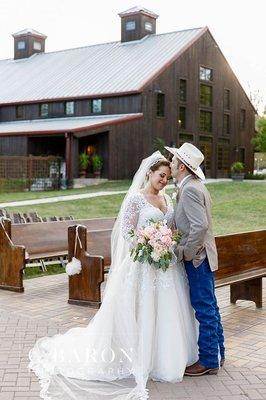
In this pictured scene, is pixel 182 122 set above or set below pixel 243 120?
below

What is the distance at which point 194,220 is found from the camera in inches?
198

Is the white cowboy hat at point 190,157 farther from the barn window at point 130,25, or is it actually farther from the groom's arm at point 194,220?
the barn window at point 130,25

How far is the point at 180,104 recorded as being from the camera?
3516 cm

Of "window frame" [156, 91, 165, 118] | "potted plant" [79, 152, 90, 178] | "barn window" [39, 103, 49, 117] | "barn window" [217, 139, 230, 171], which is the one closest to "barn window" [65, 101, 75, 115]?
"barn window" [39, 103, 49, 117]

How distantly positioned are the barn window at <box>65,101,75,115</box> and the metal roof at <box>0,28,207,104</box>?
1.95ft

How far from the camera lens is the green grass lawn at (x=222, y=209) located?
17.9 metres

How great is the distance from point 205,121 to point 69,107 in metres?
8.89

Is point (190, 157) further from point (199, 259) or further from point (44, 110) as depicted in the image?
point (44, 110)

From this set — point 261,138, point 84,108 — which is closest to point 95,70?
point 84,108

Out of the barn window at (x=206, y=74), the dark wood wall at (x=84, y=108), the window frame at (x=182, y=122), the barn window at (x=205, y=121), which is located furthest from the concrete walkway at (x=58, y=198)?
the barn window at (x=206, y=74)

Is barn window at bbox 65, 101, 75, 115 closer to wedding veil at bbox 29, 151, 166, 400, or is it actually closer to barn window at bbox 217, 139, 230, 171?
barn window at bbox 217, 139, 230, 171

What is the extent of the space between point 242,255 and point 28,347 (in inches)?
122

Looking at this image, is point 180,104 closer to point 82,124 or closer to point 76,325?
point 82,124

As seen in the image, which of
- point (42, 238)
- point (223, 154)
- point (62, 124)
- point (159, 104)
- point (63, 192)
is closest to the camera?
point (42, 238)
